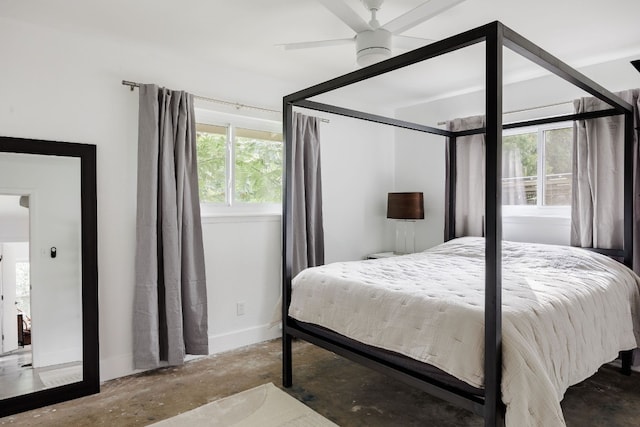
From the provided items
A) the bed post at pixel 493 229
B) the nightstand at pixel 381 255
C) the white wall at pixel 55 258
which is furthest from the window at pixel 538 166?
the white wall at pixel 55 258

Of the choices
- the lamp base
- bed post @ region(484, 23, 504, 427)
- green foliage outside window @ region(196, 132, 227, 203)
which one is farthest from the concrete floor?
the lamp base

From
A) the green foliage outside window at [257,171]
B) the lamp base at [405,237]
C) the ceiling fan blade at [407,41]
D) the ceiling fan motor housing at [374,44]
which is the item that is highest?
the ceiling fan blade at [407,41]

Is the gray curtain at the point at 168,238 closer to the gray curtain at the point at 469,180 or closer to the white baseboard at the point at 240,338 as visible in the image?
the white baseboard at the point at 240,338

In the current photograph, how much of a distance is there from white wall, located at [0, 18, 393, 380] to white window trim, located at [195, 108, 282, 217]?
70 millimetres

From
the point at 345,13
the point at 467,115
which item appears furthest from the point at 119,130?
the point at 467,115

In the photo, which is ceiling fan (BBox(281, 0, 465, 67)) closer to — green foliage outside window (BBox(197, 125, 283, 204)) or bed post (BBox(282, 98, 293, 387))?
bed post (BBox(282, 98, 293, 387))

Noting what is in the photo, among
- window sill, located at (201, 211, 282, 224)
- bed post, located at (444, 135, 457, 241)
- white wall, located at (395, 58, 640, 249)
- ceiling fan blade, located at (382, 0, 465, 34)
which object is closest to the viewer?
ceiling fan blade, located at (382, 0, 465, 34)

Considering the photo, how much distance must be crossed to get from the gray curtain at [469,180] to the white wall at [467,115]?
183mm

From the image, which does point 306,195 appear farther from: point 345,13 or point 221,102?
point 345,13

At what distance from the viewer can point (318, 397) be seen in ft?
8.16

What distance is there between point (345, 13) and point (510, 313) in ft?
5.03

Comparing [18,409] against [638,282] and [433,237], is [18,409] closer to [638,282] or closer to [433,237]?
[433,237]

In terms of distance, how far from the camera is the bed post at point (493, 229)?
4.72 ft

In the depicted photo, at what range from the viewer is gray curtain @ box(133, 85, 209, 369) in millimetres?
2785
